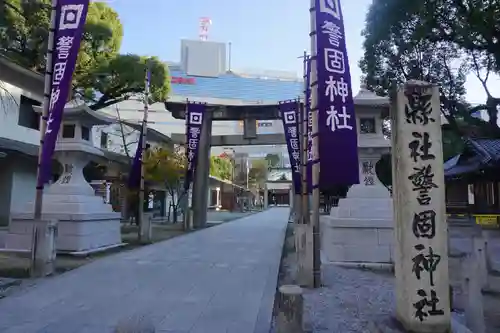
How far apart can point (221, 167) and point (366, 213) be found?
40.2 metres

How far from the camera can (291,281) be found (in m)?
8.11

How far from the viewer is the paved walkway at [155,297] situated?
16.8 ft

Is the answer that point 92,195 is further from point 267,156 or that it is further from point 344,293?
point 267,156

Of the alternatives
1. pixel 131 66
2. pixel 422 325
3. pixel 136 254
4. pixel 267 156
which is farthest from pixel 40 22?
pixel 267 156

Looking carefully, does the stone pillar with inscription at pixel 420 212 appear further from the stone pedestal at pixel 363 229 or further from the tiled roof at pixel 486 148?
the tiled roof at pixel 486 148

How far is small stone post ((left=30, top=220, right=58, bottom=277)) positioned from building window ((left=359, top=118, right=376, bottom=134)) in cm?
750

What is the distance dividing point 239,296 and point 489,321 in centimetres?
365

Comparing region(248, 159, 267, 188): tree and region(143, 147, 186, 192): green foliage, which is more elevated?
region(248, 159, 267, 188): tree

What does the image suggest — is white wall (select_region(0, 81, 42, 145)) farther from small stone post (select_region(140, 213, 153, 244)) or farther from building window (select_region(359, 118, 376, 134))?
building window (select_region(359, 118, 376, 134))

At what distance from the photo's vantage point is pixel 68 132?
1136cm

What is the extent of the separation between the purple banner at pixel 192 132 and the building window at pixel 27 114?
708cm

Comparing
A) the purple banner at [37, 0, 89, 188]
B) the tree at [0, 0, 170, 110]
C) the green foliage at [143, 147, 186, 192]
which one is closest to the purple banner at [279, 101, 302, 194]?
the tree at [0, 0, 170, 110]

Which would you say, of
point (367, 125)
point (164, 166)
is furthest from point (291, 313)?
point (164, 166)

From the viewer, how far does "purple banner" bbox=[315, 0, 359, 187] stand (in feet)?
24.8
